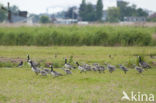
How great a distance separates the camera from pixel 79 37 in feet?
115

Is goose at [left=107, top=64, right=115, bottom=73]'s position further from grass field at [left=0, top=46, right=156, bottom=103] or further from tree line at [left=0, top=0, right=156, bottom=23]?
tree line at [left=0, top=0, right=156, bottom=23]

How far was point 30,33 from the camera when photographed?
35938 millimetres

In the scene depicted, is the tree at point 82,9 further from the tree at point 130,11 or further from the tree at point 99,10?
the tree at point 130,11

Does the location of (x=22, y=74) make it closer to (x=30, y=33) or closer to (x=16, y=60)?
(x=16, y=60)

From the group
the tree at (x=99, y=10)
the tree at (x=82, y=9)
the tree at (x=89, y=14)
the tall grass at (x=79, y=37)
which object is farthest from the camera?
the tree at (x=82, y=9)

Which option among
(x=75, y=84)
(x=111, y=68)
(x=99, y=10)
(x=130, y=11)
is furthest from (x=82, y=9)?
(x=75, y=84)

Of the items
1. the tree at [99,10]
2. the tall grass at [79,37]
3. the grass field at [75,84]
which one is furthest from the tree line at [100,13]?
the grass field at [75,84]

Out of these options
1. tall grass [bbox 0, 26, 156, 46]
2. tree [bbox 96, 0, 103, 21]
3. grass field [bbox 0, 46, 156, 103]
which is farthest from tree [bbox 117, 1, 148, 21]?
grass field [bbox 0, 46, 156, 103]

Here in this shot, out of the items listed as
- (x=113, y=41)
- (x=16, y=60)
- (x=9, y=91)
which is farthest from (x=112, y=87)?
(x=113, y=41)

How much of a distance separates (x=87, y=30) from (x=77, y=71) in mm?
14692

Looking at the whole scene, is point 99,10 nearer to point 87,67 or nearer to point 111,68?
point 87,67

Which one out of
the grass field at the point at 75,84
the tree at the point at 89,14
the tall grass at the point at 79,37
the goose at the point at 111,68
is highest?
the tree at the point at 89,14

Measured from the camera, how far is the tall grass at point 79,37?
114 ft

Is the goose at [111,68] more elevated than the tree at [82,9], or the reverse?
the tree at [82,9]
